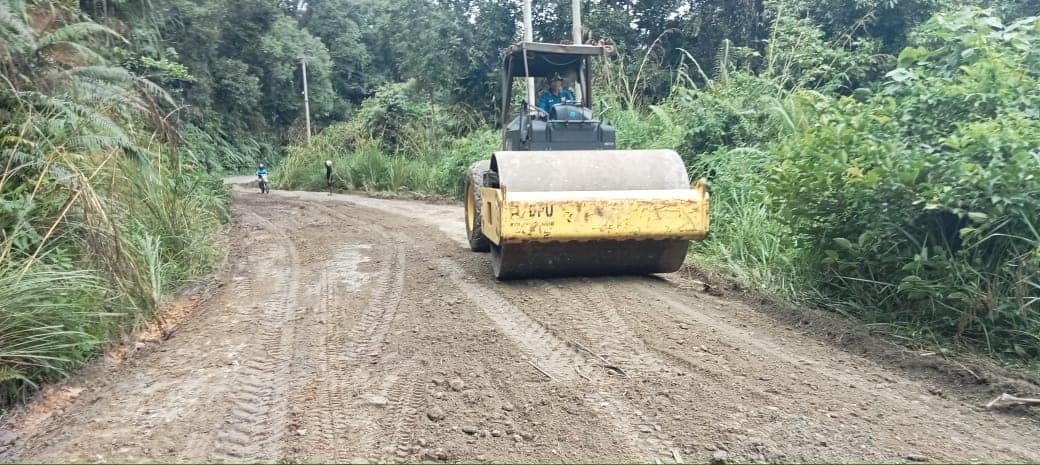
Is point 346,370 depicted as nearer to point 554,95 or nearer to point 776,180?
point 776,180

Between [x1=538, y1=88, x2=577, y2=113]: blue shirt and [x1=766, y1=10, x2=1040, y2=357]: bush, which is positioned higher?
[x1=538, y1=88, x2=577, y2=113]: blue shirt

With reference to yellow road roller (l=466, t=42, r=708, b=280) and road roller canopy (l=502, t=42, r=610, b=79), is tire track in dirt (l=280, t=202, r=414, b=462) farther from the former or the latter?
road roller canopy (l=502, t=42, r=610, b=79)

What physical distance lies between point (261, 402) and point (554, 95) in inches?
216

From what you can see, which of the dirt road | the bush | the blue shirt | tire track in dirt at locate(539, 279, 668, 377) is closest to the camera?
the dirt road

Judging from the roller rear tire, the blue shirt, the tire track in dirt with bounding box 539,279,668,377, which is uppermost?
the blue shirt

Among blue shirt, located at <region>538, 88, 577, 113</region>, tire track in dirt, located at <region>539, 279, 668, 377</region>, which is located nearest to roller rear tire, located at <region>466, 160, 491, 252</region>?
blue shirt, located at <region>538, 88, 577, 113</region>

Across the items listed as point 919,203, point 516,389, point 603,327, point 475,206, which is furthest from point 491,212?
point 919,203

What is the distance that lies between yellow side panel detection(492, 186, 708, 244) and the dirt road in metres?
0.48

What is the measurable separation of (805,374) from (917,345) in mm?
981

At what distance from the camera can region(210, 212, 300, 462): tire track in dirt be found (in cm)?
322

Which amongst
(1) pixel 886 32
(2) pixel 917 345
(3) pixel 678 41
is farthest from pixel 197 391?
(3) pixel 678 41

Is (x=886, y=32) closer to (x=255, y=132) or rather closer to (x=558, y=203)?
(x=558, y=203)

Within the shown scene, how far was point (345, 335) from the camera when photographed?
504 centimetres

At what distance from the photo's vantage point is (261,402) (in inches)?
150
